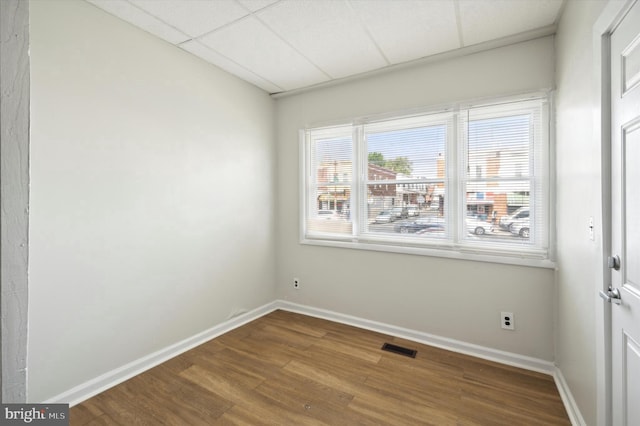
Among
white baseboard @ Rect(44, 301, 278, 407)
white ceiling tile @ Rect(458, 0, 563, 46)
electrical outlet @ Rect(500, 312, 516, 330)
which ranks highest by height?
white ceiling tile @ Rect(458, 0, 563, 46)

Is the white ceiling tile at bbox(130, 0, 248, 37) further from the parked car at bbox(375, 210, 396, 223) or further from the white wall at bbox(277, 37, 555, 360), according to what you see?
the parked car at bbox(375, 210, 396, 223)

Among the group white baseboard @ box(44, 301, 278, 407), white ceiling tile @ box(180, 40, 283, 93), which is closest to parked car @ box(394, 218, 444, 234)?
white baseboard @ box(44, 301, 278, 407)

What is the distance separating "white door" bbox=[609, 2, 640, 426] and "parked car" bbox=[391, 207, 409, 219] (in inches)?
69.4

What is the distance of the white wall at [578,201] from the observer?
1.55 meters

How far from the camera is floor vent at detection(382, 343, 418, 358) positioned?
2.66 metres

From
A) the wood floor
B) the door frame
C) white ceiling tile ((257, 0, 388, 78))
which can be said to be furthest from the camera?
white ceiling tile ((257, 0, 388, 78))

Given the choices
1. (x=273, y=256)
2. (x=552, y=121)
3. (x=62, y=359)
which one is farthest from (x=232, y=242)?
(x=552, y=121)

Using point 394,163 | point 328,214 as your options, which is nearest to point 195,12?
point 394,163

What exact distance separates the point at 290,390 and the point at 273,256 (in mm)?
1866

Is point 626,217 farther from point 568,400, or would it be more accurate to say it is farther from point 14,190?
point 14,190

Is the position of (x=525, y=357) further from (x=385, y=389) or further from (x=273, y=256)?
(x=273, y=256)

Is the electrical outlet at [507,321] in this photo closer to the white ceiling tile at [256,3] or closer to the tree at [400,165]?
the tree at [400,165]

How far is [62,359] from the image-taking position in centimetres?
198

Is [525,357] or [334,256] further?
→ [334,256]
